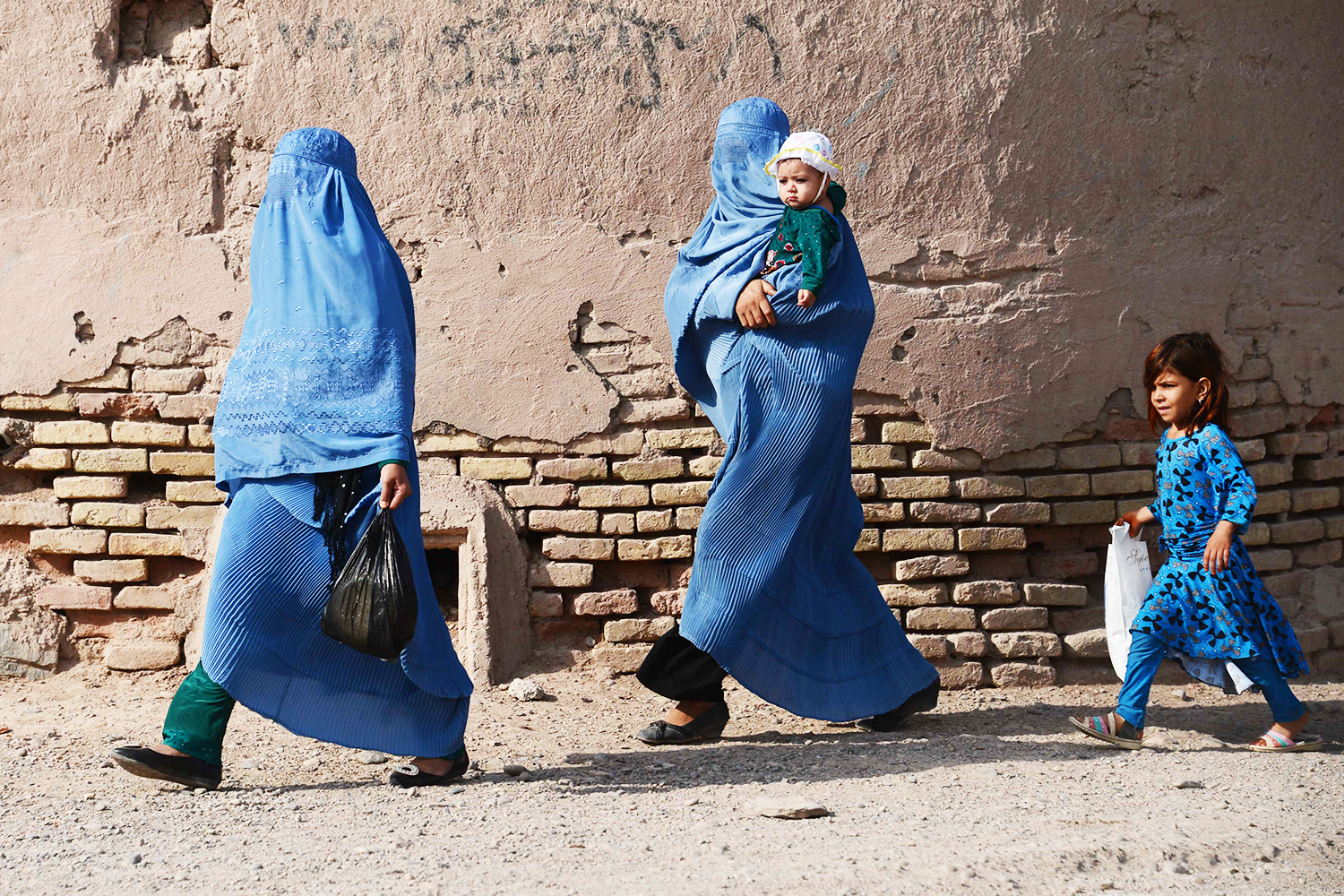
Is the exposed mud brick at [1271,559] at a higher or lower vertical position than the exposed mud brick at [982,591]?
higher

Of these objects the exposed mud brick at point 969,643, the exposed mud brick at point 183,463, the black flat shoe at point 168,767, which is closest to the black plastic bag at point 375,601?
the black flat shoe at point 168,767

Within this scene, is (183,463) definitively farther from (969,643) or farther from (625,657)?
(969,643)

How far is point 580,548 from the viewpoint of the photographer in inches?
162

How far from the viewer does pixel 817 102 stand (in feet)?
13.5

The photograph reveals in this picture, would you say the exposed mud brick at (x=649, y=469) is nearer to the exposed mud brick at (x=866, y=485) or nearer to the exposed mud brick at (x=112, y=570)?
the exposed mud brick at (x=866, y=485)

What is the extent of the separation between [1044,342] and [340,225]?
234cm

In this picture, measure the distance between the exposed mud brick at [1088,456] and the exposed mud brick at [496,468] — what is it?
5.93ft

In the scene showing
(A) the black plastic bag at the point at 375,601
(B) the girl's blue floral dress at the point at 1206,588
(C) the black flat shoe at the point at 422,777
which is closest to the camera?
(A) the black plastic bag at the point at 375,601

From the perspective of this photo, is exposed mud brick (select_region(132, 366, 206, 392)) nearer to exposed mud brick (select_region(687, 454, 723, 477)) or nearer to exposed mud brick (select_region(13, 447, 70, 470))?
exposed mud brick (select_region(13, 447, 70, 470))

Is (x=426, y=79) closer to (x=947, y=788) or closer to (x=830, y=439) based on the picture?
(x=830, y=439)

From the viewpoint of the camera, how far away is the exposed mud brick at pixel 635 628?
414 centimetres

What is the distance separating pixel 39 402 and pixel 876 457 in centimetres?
284

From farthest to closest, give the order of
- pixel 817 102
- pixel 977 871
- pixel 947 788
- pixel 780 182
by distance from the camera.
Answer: pixel 817 102 < pixel 780 182 < pixel 947 788 < pixel 977 871

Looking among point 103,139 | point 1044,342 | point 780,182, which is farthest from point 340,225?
point 1044,342
